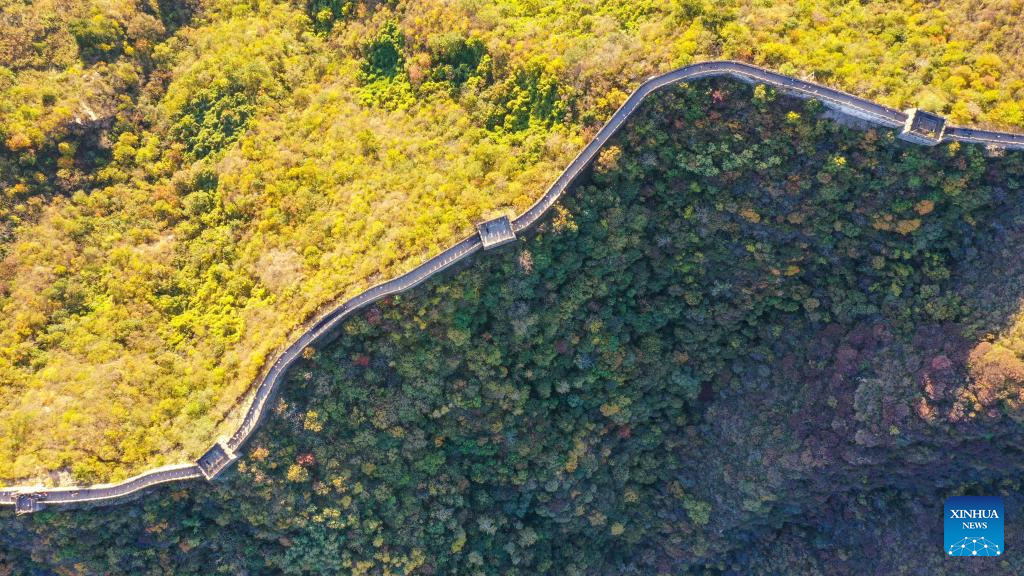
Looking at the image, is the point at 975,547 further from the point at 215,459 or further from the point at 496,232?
the point at 215,459

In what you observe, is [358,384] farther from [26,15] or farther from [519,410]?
[26,15]

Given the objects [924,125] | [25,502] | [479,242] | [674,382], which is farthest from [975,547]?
[25,502]

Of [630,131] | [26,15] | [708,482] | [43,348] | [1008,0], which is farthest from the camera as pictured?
[708,482]

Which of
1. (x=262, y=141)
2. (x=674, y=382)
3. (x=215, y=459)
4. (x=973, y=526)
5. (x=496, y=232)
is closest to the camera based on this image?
(x=496, y=232)

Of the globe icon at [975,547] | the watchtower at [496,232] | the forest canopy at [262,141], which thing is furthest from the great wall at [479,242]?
the globe icon at [975,547]

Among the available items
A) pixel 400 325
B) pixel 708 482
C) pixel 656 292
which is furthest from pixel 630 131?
pixel 708 482

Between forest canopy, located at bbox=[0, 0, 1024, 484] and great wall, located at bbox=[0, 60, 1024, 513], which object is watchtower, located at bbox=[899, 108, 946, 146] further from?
forest canopy, located at bbox=[0, 0, 1024, 484]

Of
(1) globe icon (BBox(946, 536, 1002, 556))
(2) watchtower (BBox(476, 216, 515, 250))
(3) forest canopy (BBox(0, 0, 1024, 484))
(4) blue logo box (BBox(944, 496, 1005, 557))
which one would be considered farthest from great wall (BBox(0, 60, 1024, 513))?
(1) globe icon (BBox(946, 536, 1002, 556))
